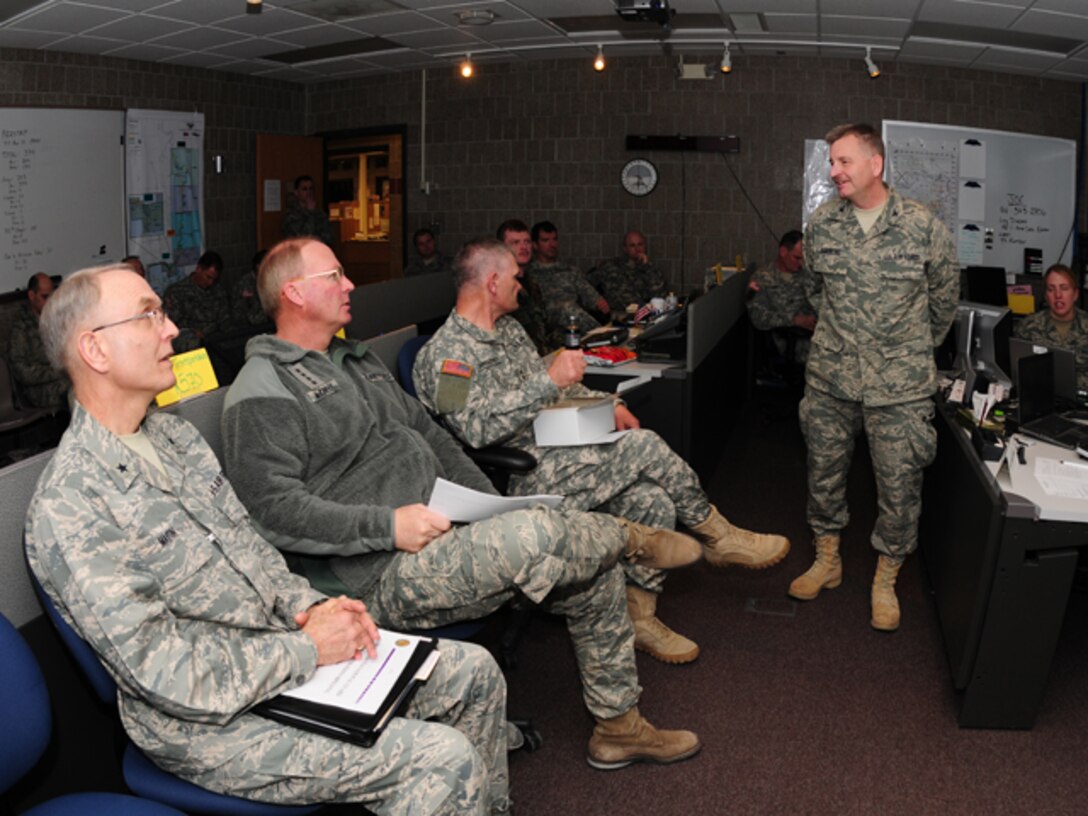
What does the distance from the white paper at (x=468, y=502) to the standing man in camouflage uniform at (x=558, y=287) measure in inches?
158

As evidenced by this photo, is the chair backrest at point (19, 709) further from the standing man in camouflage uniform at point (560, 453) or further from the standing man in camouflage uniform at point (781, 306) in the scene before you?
the standing man in camouflage uniform at point (781, 306)

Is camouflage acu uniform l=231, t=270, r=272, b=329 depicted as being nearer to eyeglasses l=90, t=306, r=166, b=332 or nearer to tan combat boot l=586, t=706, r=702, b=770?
tan combat boot l=586, t=706, r=702, b=770

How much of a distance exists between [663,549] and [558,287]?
3875mm

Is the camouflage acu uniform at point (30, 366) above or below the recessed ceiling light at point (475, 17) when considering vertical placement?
below

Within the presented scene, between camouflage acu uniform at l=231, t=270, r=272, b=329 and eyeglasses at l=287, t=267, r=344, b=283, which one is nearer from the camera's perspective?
eyeglasses at l=287, t=267, r=344, b=283

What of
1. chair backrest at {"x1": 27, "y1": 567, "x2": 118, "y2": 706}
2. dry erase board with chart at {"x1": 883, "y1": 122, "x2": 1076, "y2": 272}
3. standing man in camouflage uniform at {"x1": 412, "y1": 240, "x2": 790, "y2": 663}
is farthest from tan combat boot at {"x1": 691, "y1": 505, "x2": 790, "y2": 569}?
dry erase board with chart at {"x1": 883, "y1": 122, "x2": 1076, "y2": 272}

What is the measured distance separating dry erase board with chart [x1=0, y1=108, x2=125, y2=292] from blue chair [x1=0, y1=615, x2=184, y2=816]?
545cm

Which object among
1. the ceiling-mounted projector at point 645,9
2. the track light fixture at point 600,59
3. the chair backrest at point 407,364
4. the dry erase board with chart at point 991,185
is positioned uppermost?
the track light fixture at point 600,59

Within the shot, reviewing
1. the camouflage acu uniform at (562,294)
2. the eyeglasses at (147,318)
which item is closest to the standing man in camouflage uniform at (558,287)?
the camouflage acu uniform at (562,294)

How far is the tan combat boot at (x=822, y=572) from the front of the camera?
346 cm

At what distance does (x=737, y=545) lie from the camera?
3.08 metres

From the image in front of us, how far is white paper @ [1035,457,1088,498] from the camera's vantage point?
251 cm

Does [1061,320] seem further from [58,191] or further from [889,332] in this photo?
[58,191]

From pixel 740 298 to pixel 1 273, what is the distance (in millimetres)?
4594
